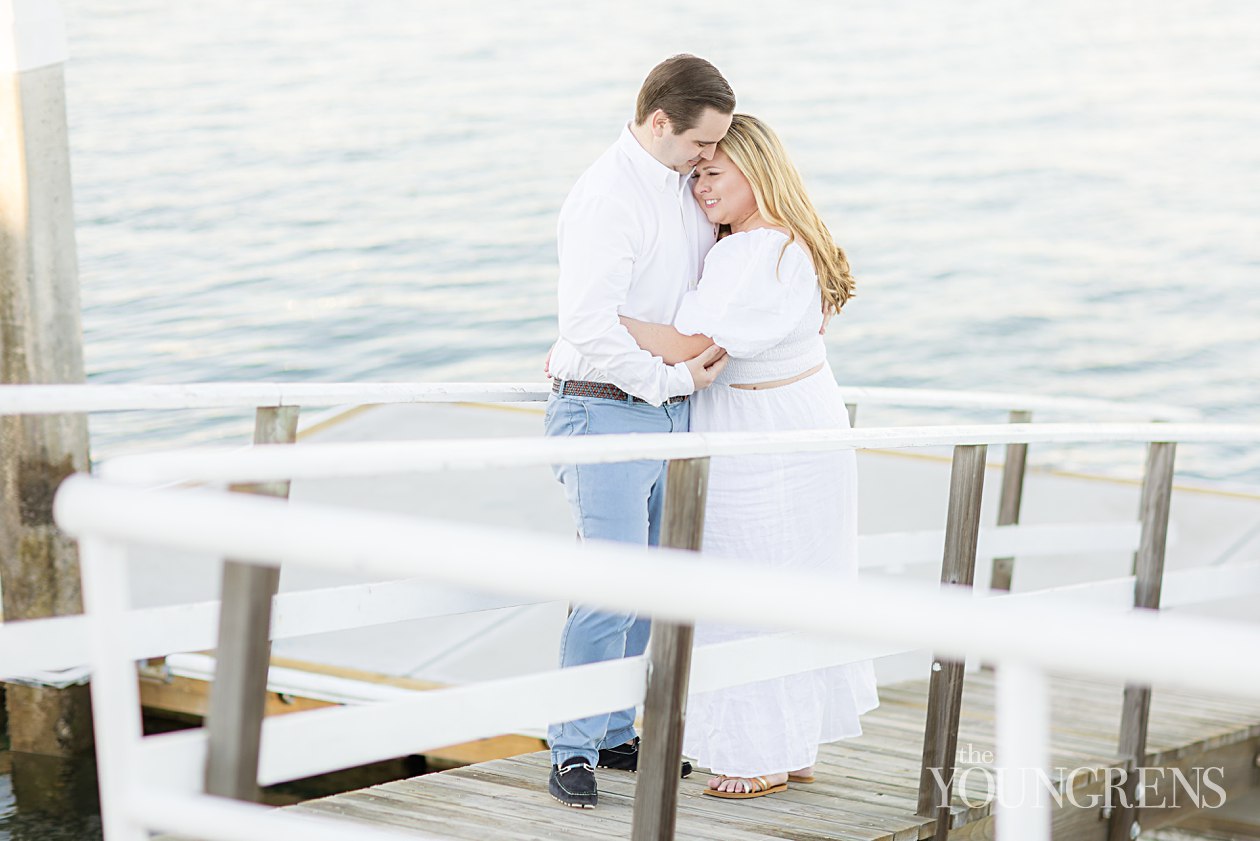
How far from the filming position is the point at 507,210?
623 inches

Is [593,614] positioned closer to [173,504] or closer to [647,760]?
[647,760]

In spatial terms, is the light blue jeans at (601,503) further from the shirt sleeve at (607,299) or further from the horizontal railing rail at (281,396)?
the horizontal railing rail at (281,396)

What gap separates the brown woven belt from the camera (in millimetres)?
3070

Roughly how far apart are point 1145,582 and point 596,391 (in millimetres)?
1701

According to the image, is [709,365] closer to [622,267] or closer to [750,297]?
[750,297]

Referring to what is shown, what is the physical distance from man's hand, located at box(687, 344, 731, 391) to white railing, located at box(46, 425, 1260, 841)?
130cm

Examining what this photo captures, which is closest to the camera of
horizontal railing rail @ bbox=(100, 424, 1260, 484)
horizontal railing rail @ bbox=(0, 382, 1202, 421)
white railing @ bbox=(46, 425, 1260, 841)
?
white railing @ bbox=(46, 425, 1260, 841)

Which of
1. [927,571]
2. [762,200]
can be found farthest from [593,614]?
[927,571]

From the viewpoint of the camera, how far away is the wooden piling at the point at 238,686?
1483 mm

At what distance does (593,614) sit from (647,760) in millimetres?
565

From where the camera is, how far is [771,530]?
3119 mm

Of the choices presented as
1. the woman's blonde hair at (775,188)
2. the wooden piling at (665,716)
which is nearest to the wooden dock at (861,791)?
the wooden piling at (665,716)

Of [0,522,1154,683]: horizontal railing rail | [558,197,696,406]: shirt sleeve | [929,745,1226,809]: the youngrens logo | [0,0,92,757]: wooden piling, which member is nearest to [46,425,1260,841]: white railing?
[0,522,1154,683]: horizontal railing rail

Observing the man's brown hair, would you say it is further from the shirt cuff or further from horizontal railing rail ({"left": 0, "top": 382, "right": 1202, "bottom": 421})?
horizontal railing rail ({"left": 0, "top": 382, "right": 1202, "bottom": 421})
